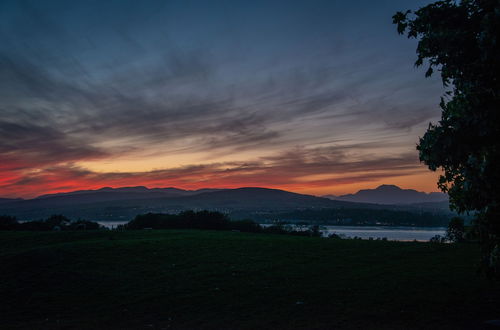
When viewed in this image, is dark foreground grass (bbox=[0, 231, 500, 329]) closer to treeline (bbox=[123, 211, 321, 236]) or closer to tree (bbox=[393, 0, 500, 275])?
tree (bbox=[393, 0, 500, 275])

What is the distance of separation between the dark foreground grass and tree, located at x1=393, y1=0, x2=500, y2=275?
4777 mm

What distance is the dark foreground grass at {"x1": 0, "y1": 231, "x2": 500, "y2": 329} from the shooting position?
14773 millimetres

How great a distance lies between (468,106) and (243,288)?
45.8 ft

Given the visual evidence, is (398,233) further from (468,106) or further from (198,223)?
(468,106)

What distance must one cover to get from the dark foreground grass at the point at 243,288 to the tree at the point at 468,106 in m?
4.78

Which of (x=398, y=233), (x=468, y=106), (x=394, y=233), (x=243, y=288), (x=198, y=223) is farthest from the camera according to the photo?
(x=398, y=233)

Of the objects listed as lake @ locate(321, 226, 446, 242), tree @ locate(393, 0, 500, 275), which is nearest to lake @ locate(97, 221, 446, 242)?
lake @ locate(321, 226, 446, 242)

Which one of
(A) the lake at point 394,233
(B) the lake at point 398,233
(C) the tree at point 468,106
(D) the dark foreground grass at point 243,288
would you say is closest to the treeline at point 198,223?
(A) the lake at point 394,233

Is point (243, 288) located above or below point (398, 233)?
above

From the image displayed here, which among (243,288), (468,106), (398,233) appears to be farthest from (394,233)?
(468,106)

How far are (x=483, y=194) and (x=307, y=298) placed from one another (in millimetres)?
9425

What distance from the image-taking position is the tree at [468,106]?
37.2ft

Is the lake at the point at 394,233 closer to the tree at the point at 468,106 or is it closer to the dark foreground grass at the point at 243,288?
the dark foreground grass at the point at 243,288

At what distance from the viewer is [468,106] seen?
39.8ft
